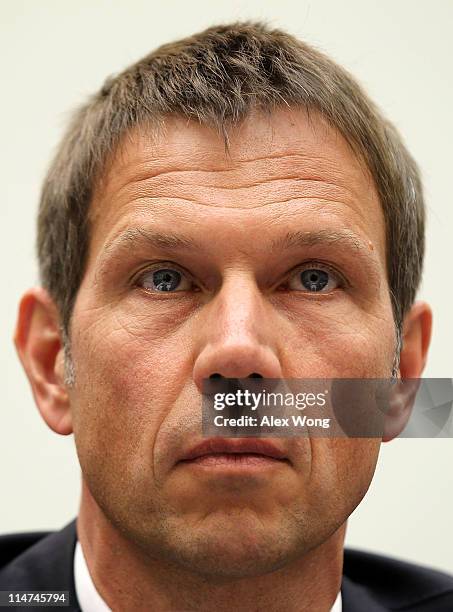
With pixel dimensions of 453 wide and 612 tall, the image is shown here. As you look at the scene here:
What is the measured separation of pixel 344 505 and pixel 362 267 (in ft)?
1.63

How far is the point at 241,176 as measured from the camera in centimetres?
181

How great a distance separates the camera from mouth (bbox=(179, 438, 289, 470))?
1.62m

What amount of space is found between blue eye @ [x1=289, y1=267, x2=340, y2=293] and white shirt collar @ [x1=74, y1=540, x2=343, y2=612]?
761 millimetres

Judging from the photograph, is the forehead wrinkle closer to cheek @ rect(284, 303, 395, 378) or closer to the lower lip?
cheek @ rect(284, 303, 395, 378)

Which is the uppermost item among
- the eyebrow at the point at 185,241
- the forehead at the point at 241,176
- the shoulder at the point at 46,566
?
the forehead at the point at 241,176

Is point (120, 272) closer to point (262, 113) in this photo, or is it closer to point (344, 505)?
point (262, 113)

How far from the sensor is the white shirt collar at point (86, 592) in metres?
1.98

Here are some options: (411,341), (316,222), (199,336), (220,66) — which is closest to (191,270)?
(199,336)

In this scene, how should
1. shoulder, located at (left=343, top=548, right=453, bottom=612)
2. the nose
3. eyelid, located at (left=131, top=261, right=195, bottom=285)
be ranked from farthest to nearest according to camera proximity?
shoulder, located at (left=343, top=548, right=453, bottom=612)
eyelid, located at (left=131, top=261, right=195, bottom=285)
the nose

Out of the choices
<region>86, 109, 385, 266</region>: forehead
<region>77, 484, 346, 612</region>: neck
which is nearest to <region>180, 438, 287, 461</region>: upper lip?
<region>77, 484, 346, 612</region>: neck

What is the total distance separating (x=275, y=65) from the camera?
1975mm

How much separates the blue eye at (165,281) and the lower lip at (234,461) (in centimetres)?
38

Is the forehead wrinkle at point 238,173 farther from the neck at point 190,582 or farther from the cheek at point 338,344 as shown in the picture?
the neck at point 190,582

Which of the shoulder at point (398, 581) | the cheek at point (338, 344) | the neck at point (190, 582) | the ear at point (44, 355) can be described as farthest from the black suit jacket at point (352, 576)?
the cheek at point (338, 344)
